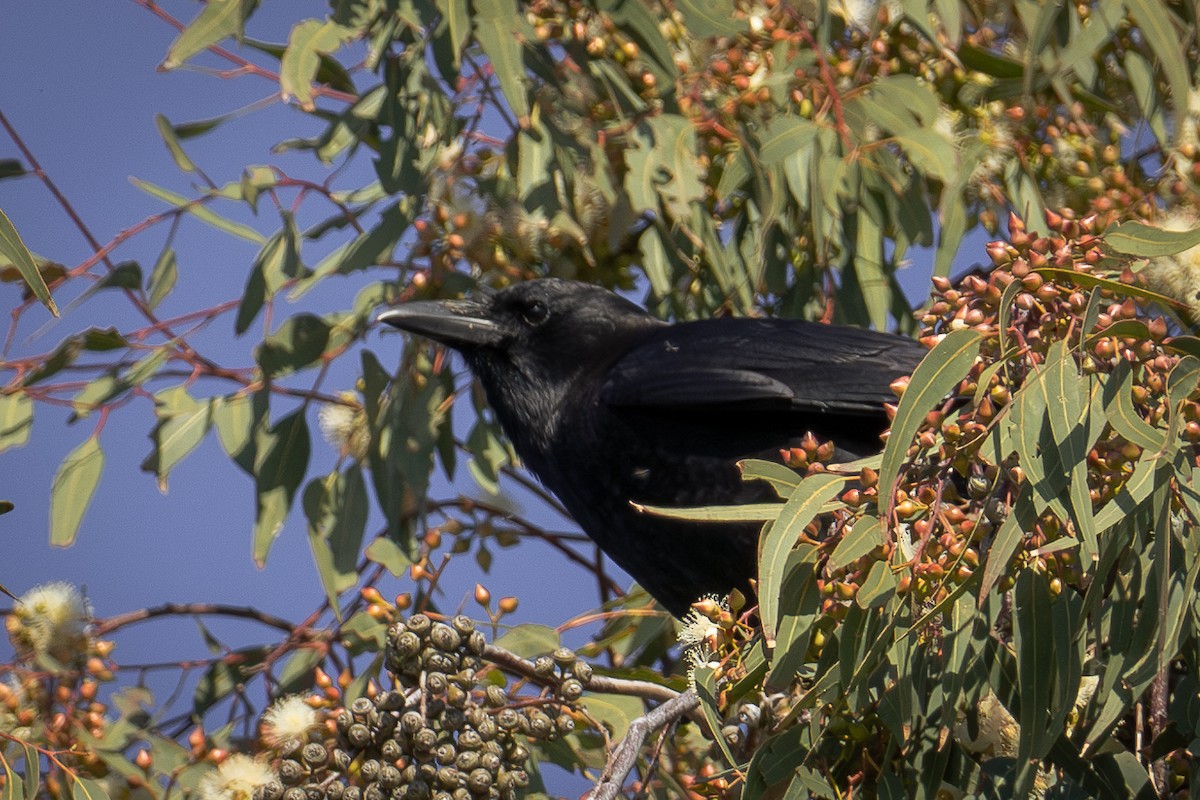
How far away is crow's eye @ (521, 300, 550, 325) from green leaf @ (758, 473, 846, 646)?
189cm

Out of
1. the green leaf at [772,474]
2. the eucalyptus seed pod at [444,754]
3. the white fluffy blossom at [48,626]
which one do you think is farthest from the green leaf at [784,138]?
the white fluffy blossom at [48,626]

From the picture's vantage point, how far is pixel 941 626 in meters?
1.72

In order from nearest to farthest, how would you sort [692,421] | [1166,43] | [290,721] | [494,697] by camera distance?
[494,697], [290,721], [1166,43], [692,421]

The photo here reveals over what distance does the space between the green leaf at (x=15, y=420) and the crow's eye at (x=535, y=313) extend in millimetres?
1154

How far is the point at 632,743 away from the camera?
1.80 metres

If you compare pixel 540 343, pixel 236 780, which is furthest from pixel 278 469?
pixel 236 780

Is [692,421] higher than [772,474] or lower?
higher

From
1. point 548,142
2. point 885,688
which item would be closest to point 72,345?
point 548,142

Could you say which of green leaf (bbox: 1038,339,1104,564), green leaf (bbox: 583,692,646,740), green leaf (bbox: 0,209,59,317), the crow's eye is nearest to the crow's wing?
the crow's eye

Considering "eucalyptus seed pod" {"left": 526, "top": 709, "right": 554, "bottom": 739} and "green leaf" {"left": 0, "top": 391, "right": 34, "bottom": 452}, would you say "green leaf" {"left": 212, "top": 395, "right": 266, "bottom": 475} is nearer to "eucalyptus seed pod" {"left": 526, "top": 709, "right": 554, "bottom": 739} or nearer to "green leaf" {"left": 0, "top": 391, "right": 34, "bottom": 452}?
"green leaf" {"left": 0, "top": 391, "right": 34, "bottom": 452}

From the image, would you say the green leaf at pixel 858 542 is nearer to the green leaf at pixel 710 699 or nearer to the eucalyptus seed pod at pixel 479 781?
the green leaf at pixel 710 699

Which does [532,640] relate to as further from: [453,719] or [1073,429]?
[1073,429]

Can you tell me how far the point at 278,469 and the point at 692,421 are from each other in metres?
0.89

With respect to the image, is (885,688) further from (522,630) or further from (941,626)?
(522,630)
